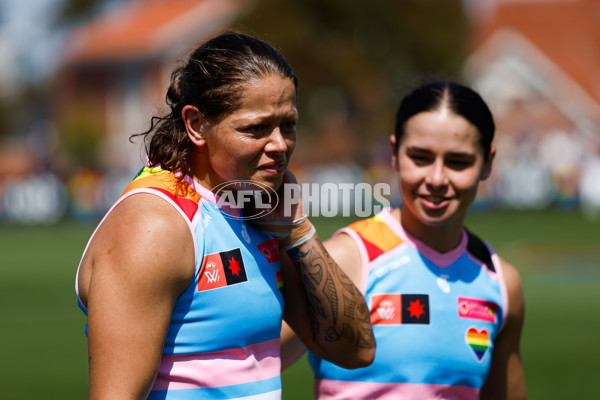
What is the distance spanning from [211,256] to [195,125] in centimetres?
44

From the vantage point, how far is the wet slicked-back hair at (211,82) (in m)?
2.63

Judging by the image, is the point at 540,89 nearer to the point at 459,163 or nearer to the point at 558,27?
the point at 558,27

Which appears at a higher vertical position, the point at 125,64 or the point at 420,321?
the point at 125,64

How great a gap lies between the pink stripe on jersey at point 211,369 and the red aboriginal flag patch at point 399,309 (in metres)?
0.85

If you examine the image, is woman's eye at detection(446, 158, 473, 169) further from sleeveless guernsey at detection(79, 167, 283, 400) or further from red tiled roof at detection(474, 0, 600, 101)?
red tiled roof at detection(474, 0, 600, 101)

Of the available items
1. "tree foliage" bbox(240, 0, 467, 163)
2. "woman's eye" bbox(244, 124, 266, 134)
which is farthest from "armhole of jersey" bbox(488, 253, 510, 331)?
"tree foliage" bbox(240, 0, 467, 163)

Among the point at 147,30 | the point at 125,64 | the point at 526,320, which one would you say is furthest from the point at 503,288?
the point at 147,30

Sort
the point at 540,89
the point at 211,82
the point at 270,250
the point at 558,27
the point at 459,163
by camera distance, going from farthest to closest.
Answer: the point at 558,27
the point at 540,89
the point at 459,163
the point at 270,250
the point at 211,82

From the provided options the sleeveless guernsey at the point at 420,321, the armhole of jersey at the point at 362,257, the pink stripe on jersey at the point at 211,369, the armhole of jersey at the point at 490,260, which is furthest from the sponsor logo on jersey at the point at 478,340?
the pink stripe on jersey at the point at 211,369

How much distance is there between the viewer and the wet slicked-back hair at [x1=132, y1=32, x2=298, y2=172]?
2.63 metres

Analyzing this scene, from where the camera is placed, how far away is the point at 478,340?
135 inches

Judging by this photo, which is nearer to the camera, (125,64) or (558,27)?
(125,64)

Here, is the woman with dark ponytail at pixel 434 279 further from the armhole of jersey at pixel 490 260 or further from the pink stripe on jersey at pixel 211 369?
the pink stripe on jersey at pixel 211 369

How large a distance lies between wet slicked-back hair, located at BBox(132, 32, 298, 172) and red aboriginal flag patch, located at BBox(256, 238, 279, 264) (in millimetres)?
374
